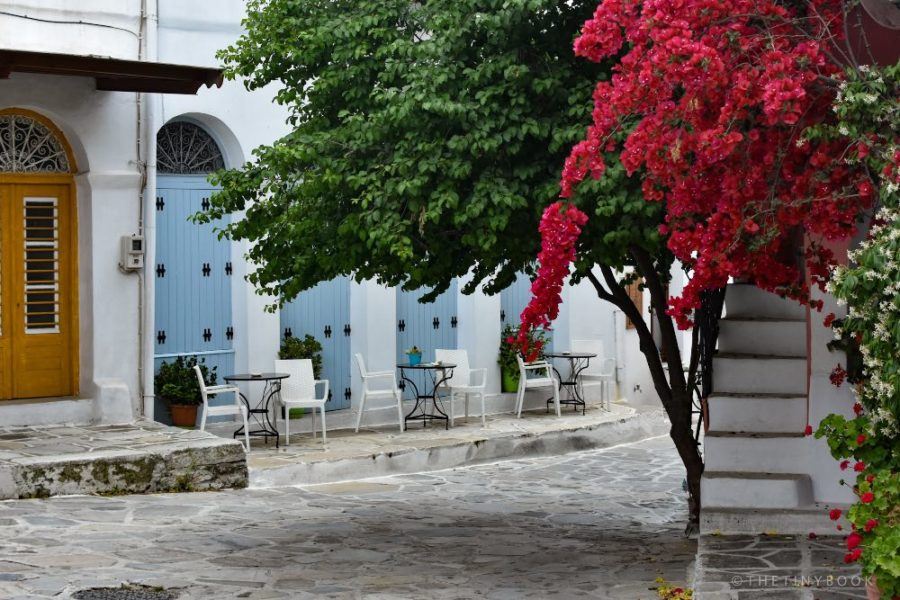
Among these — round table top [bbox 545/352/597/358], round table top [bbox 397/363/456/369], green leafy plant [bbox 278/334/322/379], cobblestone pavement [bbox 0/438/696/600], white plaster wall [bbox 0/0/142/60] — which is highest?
white plaster wall [bbox 0/0/142/60]

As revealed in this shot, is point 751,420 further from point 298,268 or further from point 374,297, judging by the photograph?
point 374,297

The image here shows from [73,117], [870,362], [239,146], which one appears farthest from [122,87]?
[870,362]

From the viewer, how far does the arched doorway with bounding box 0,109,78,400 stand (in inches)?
523

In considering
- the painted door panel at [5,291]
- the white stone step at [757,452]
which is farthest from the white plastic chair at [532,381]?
the white stone step at [757,452]

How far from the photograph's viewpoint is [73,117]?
1345cm

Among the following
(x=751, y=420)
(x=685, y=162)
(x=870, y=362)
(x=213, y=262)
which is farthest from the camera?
(x=213, y=262)

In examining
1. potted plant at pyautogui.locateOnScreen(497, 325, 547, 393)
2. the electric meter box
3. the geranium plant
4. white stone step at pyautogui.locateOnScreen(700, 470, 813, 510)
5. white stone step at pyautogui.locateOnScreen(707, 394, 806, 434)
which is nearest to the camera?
the geranium plant

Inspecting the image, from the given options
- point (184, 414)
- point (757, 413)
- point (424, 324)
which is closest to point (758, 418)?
point (757, 413)

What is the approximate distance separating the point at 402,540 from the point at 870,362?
17.7 feet

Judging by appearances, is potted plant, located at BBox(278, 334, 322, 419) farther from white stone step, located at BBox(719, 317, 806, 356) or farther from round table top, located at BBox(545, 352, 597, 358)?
white stone step, located at BBox(719, 317, 806, 356)

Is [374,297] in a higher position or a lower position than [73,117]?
lower

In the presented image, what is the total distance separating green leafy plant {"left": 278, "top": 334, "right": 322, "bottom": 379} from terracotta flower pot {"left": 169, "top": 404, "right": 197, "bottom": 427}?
139cm

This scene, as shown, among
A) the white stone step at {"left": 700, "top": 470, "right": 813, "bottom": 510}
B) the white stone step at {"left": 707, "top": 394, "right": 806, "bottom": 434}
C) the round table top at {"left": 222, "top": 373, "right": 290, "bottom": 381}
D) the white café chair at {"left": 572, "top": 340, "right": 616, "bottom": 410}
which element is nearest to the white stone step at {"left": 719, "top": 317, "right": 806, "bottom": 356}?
the white stone step at {"left": 707, "top": 394, "right": 806, "bottom": 434}

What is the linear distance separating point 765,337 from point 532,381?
25.5ft
